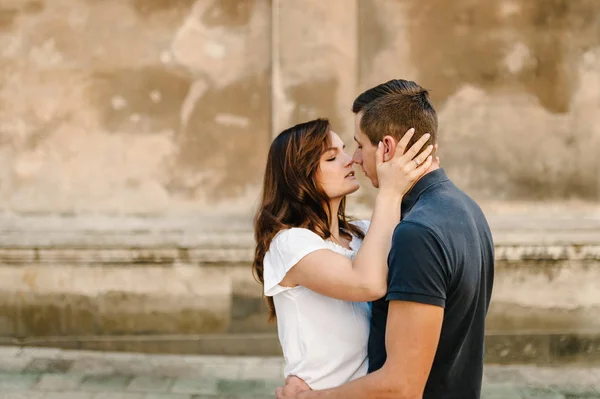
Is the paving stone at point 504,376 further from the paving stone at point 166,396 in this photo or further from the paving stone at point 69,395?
the paving stone at point 69,395

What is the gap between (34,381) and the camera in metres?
5.17

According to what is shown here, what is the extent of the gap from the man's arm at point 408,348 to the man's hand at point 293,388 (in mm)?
453

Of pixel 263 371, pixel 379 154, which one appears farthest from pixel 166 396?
pixel 379 154

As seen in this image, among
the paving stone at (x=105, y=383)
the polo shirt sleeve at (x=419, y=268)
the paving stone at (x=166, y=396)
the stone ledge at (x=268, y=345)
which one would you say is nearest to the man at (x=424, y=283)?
the polo shirt sleeve at (x=419, y=268)

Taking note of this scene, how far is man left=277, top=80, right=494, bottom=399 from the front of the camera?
1.77 metres

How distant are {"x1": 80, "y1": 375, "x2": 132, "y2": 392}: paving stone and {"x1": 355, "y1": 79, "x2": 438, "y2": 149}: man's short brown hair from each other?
373 cm


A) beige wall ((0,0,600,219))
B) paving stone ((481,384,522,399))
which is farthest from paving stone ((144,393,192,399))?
paving stone ((481,384,522,399))

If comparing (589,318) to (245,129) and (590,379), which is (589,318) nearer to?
(590,379)

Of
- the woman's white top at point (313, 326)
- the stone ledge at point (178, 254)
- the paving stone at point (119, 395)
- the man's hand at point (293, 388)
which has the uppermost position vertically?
the woman's white top at point (313, 326)

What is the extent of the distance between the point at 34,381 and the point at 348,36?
3.67 metres

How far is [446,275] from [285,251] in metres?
0.63

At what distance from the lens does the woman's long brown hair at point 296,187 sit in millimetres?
2428

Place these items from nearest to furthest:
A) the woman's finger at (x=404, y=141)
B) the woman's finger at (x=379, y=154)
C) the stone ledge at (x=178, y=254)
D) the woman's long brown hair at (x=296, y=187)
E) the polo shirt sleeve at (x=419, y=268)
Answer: the polo shirt sleeve at (x=419, y=268) < the woman's finger at (x=404, y=141) < the woman's finger at (x=379, y=154) < the woman's long brown hair at (x=296, y=187) < the stone ledge at (x=178, y=254)

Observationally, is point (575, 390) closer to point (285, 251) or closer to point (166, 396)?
point (166, 396)
